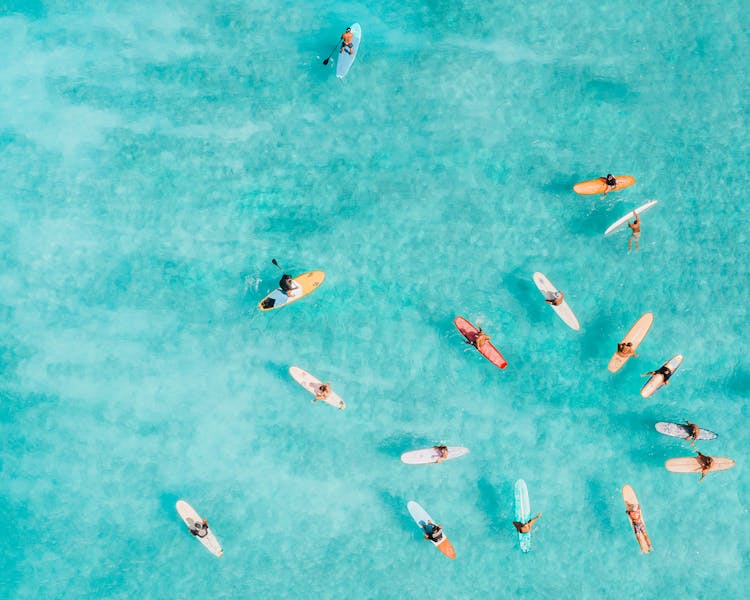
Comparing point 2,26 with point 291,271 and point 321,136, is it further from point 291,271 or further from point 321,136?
point 291,271

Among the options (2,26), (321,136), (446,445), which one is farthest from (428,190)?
(2,26)

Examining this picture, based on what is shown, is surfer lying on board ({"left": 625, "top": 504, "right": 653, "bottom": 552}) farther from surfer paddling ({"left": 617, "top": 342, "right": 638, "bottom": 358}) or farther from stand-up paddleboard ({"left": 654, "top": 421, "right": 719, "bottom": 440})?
surfer paddling ({"left": 617, "top": 342, "right": 638, "bottom": 358})

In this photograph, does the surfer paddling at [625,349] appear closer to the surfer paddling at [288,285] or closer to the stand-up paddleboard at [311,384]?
the stand-up paddleboard at [311,384]

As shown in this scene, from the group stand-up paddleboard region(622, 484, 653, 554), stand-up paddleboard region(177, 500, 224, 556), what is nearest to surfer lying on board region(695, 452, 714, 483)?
stand-up paddleboard region(622, 484, 653, 554)

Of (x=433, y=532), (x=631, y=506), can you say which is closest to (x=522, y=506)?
(x=433, y=532)

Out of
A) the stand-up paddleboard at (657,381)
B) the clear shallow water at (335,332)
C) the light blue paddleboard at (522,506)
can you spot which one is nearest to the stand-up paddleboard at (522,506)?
the light blue paddleboard at (522,506)
